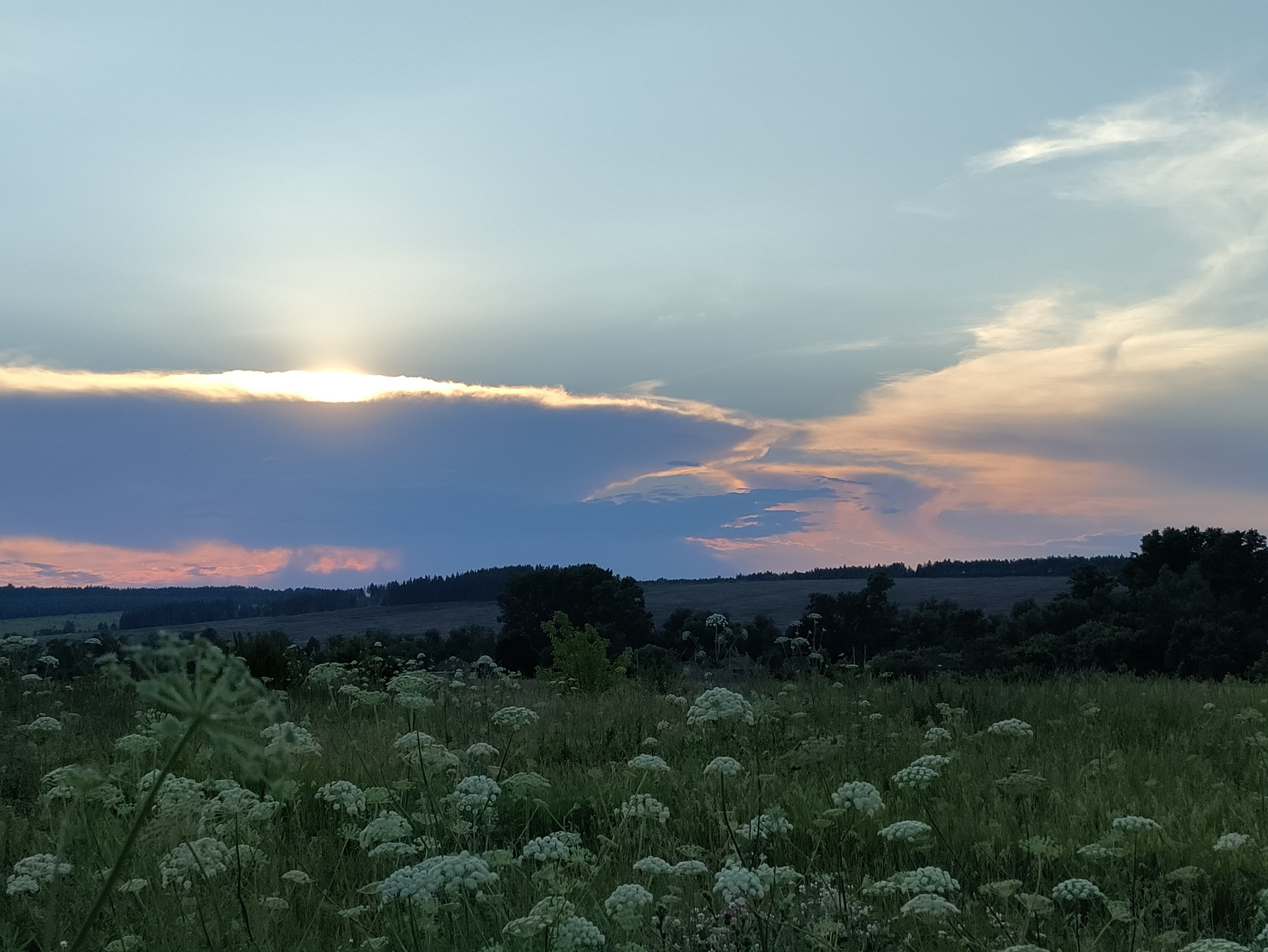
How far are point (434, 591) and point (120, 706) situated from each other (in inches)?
4221

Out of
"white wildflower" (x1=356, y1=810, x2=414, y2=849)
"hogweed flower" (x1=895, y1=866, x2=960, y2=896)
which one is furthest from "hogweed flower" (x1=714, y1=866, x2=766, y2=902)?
"white wildflower" (x1=356, y1=810, x2=414, y2=849)

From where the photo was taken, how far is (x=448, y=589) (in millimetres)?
116938

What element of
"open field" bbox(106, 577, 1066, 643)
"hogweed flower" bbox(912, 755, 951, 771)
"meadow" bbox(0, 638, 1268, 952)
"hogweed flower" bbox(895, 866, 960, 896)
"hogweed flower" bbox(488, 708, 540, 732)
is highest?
"hogweed flower" bbox(488, 708, 540, 732)

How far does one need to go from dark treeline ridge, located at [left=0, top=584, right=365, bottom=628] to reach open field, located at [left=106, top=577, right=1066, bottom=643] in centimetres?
592

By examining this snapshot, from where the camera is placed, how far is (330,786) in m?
4.29

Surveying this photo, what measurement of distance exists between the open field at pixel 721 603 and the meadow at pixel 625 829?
58.6 m

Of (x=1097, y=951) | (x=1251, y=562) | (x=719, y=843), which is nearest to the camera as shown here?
(x=1097, y=951)

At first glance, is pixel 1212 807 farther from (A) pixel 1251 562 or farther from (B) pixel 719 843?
(A) pixel 1251 562

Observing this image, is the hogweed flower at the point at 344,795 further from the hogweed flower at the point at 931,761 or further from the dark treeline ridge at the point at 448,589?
the dark treeline ridge at the point at 448,589

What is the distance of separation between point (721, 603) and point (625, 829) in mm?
82246

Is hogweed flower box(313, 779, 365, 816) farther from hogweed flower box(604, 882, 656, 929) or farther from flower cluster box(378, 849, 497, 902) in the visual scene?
hogweed flower box(604, 882, 656, 929)

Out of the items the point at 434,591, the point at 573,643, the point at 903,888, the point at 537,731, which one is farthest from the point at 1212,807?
the point at 434,591

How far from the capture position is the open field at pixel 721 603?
77500mm

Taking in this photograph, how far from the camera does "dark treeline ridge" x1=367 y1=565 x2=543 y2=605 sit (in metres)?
114
